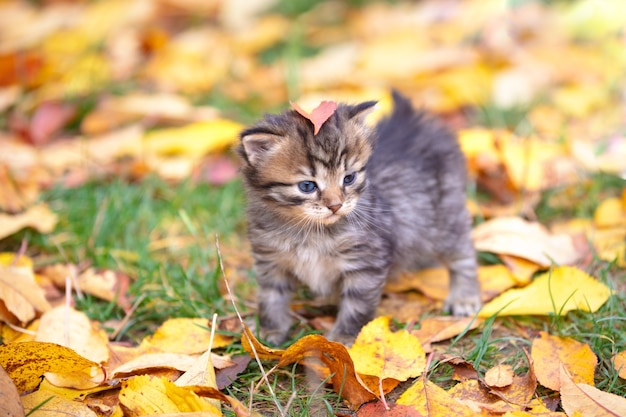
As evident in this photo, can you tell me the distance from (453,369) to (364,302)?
50cm

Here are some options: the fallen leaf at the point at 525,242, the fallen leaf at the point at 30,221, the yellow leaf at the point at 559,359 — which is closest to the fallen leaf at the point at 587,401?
the yellow leaf at the point at 559,359

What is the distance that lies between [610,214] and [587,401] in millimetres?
1676

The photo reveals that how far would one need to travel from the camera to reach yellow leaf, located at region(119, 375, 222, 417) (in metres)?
2.35

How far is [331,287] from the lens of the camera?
10.5ft

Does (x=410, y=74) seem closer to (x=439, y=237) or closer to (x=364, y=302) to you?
(x=439, y=237)

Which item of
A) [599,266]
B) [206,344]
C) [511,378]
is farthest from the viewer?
[599,266]

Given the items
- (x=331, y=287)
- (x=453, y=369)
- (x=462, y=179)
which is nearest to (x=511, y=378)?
(x=453, y=369)

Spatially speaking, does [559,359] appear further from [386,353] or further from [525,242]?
[525,242]

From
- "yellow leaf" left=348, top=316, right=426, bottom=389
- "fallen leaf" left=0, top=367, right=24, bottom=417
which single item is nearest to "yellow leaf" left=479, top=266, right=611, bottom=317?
"yellow leaf" left=348, top=316, right=426, bottom=389

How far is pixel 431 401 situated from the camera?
97.6 inches

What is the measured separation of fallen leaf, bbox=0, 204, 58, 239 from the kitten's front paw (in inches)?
84.9

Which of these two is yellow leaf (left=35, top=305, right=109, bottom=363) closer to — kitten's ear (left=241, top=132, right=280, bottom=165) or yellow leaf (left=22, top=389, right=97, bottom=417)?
yellow leaf (left=22, top=389, right=97, bottom=417)

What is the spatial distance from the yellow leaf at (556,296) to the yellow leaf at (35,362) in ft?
5.73

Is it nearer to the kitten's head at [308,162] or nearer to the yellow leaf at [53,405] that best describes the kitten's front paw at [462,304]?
the kitten's head at [308,162]
